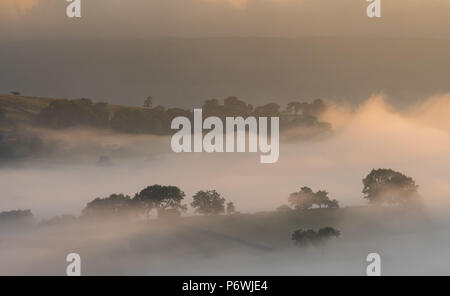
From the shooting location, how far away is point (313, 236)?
23375 mm

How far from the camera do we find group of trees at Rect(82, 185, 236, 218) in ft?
76.2

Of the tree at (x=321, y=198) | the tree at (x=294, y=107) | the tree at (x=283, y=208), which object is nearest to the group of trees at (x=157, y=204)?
the tree at (x=283, y=208)

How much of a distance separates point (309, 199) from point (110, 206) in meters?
5.30

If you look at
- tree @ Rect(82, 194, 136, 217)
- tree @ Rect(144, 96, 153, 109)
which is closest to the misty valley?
tree @ Rect(82, 194, 136, 217)

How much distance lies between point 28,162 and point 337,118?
8598 mm

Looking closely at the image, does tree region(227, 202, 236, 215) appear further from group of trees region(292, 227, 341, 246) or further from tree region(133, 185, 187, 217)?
group of trees region(292, 227, 341, 246)

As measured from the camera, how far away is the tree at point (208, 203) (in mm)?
23406

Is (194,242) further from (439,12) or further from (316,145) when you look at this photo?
(439,12)

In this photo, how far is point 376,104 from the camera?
24672mm

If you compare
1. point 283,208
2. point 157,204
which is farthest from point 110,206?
point 283,208

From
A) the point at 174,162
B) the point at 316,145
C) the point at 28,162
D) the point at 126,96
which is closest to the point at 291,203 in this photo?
the point at 316,145

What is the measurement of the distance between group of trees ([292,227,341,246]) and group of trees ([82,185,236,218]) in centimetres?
185

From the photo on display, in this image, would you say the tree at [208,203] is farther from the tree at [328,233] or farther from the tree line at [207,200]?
the tree at [328,233]
